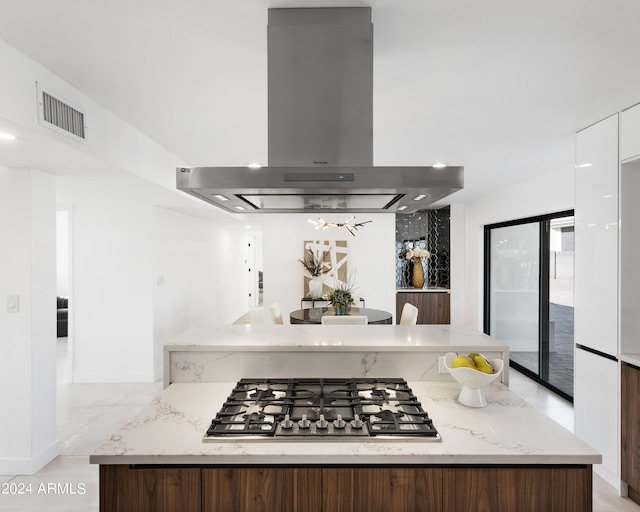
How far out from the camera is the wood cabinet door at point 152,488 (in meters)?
1.36

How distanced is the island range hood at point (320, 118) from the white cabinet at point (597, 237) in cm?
173

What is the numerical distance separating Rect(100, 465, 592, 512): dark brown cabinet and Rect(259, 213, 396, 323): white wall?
5.26 m

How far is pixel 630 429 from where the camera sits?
249 centimetres

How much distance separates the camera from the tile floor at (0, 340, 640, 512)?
2502mm

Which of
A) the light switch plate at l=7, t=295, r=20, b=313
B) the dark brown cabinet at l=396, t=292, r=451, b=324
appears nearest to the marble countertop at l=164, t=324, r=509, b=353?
the light switch plate at l=7, t=295, r=20, b=313

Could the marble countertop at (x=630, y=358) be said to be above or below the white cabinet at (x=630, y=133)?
below

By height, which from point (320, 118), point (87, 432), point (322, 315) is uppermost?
point (320, 118)

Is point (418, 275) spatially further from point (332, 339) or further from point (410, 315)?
point (332, 339)

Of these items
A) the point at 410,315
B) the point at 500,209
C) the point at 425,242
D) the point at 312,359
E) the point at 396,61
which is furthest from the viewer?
the point at 425,242

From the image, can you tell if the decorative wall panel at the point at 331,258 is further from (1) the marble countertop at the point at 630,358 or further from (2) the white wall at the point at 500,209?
(1) the marble countertop at the point at 630,358

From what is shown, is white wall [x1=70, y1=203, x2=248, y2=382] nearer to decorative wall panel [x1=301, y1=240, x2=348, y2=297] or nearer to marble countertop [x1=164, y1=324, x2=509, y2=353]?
decorative wall panel [x1=301, y1=240, x2=348, y2=297]

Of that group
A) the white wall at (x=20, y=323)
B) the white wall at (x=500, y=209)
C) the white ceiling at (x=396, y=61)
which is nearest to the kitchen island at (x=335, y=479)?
the white ceiling at (x=396, y=61)

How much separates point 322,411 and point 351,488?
0.32m

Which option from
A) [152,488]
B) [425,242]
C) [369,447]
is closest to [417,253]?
[425,242]
